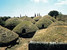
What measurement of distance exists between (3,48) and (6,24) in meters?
23.4

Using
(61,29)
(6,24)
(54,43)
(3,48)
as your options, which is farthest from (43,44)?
(6,24)

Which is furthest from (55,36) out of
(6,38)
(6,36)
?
(6,36)

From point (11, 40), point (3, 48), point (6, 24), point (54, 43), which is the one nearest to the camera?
point (54, 43)

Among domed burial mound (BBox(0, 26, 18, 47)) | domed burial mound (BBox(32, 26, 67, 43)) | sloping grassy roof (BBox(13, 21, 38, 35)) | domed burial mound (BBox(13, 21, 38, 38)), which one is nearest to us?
domed burial mound (BBox(32, 26, 67, 43))

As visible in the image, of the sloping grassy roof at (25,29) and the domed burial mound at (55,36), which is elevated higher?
the domed burial mound at (55,36)

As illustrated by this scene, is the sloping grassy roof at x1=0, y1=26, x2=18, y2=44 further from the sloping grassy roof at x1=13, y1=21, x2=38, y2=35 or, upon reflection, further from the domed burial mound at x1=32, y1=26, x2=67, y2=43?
the domed burial mound at x1=32, y1=26, x2=67, y2=43

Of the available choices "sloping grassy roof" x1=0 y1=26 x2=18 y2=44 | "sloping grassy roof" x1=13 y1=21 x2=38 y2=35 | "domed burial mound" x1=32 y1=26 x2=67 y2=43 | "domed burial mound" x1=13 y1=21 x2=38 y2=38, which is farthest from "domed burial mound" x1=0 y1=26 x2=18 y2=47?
"domed burial mound" x1=32 y1=26 x2=67 y2=43

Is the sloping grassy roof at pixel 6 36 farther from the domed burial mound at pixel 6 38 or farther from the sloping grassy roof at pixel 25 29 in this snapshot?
the sloping grassy roof at pixel 25 29

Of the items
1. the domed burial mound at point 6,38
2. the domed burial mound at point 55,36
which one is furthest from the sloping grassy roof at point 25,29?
the domed burial mound at point 55,36

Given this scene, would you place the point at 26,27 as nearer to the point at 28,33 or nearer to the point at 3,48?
the point at 28,33

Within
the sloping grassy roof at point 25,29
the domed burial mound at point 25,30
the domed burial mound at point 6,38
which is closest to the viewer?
the domed burial mound at point 6,38

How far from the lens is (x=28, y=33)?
36.8 metres

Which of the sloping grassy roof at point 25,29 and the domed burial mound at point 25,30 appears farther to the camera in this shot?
the sloping grassy roof at point 25,29

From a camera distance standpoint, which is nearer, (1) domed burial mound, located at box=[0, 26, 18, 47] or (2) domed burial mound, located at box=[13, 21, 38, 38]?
(1) domed burial mound, located at box=[0, 26, 18, 47]
